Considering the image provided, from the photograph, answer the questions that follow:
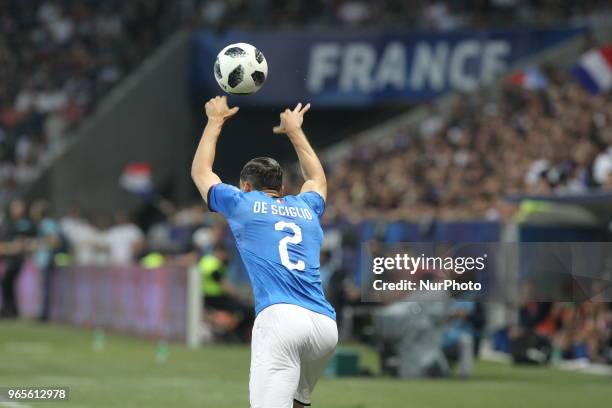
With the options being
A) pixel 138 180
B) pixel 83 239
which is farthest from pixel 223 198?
pixel 138 180

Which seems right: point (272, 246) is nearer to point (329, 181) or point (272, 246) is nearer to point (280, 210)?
point (280, 210)

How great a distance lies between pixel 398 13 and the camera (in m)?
34.8

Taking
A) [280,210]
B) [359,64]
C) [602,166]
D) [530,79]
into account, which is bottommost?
[280,210]

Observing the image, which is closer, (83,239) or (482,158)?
(482,158)

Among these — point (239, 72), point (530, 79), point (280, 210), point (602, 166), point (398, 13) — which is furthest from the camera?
point (398, 13)

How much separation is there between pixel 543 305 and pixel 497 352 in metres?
1.50

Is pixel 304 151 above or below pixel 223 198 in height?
Answer: above

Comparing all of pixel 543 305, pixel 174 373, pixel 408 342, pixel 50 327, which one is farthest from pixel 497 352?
pixel 50 327

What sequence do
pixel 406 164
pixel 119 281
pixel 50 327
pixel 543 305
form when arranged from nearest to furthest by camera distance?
pixel 543 305
pixel 119 281
pixel 50 327
pixel 406 164

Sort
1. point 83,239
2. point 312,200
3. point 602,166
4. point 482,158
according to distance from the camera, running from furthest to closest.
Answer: point 83,239 < point 482,158 < point 602,166 < point 312,200

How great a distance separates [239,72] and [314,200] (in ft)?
4.37

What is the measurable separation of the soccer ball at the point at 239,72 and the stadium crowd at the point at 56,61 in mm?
25080

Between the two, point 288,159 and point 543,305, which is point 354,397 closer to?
point 543,305

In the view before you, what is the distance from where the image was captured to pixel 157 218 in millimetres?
36188
